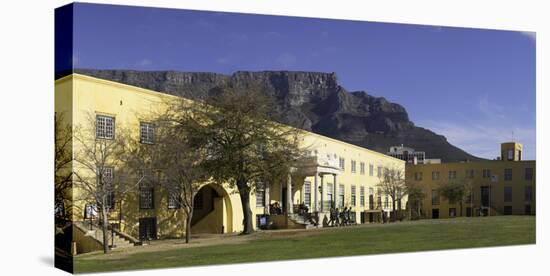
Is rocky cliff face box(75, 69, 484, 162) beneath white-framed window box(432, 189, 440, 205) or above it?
above

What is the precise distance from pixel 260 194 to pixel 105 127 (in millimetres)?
6908

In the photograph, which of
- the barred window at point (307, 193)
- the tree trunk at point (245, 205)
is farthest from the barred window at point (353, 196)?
the tree trunk at point (245, 205)

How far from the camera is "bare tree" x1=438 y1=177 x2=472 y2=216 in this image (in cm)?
3836

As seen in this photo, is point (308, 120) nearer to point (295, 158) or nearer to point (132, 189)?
point (295, 158)

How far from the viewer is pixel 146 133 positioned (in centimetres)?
3173

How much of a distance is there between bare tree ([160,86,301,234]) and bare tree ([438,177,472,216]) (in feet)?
20.3

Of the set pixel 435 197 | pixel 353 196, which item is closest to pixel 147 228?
pixel 353 196

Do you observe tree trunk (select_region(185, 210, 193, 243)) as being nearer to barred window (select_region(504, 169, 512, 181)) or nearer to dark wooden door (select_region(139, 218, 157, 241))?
dark wooden door (select_region(139, 218, 157, 241))

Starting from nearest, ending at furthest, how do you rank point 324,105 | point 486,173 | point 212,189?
point 324,105
point 212,189
point 486,173

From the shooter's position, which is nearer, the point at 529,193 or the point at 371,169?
the point at 371,169

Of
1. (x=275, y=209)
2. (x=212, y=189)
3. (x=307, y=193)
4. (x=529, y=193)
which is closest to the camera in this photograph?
(x=212, y=189)

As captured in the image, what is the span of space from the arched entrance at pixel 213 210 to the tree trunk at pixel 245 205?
1.63ft

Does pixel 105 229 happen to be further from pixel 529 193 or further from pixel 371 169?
pixel 529 193

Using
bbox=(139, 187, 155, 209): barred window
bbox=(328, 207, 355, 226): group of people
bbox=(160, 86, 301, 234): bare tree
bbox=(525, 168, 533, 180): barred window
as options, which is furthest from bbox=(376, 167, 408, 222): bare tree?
bbox=(139, 187, 155, 209): barred window
